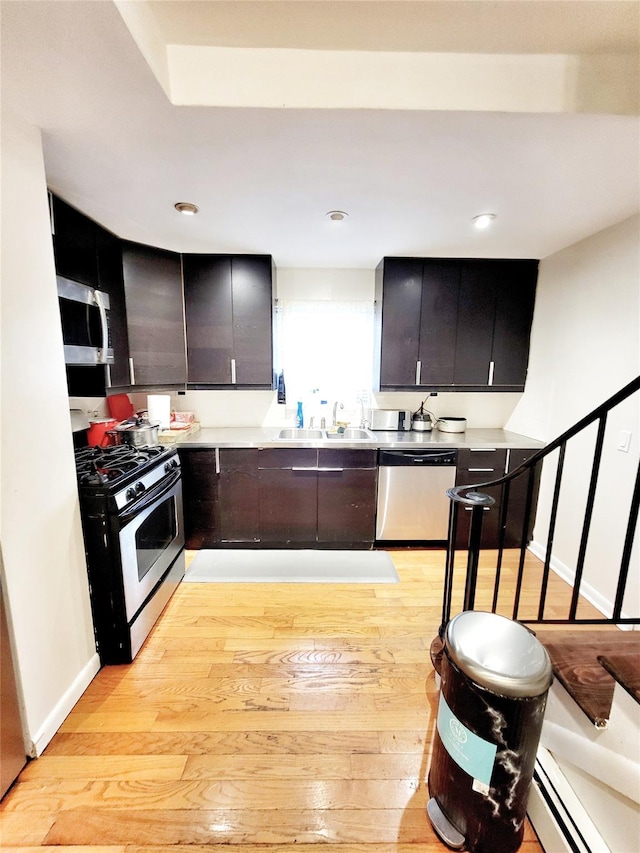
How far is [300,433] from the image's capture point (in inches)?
121

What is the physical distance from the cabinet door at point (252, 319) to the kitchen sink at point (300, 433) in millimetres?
466

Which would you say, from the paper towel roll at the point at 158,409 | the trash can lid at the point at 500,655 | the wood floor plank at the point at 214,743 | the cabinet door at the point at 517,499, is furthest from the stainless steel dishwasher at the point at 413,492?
the paper towel roll at the point at 158,409

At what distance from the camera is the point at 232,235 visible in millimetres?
2314

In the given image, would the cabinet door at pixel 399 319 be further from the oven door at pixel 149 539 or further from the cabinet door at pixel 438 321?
the oven door at pixel 149 539

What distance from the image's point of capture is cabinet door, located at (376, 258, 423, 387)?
277cm

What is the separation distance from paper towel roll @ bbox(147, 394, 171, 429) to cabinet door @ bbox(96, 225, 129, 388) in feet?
1.01

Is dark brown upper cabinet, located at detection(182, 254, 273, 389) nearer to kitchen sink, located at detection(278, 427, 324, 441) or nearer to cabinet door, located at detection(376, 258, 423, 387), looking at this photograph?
kitchen sink, located at detection(278, 427, 324, 441)

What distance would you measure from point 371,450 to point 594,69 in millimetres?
2153

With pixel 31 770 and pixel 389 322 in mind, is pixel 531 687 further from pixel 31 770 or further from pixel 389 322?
pixel 389 322

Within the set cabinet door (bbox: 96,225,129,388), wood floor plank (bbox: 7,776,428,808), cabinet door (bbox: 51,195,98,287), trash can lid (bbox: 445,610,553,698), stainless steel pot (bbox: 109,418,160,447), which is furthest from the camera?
stainless steel pot (bbox: 109,418,160,447)

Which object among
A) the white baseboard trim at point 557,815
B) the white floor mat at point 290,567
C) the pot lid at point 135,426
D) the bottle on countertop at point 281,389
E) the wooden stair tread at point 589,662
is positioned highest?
the bottle on countertop at point 281,389

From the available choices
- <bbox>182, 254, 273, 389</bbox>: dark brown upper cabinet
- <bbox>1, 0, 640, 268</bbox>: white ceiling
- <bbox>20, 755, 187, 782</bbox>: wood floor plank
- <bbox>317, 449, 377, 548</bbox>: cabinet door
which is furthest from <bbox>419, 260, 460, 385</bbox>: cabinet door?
<bbox>20, 755, 187, 782</bbox>: wood floor plank

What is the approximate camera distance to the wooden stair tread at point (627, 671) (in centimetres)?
91

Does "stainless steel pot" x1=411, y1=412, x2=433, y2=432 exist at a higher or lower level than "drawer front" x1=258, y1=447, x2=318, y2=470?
higher
